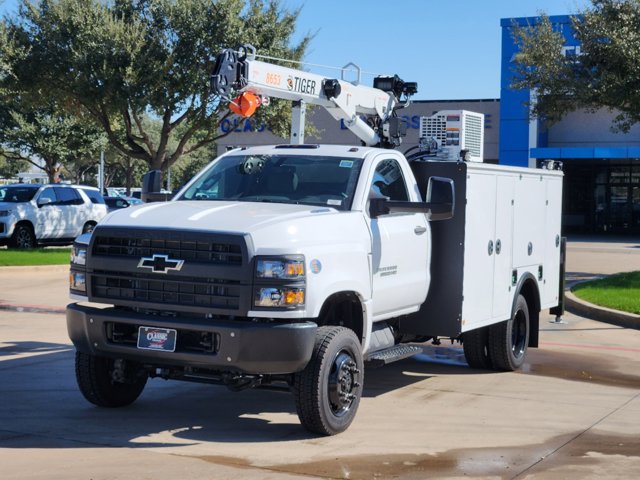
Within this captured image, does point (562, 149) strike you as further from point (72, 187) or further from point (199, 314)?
point (199, 314)

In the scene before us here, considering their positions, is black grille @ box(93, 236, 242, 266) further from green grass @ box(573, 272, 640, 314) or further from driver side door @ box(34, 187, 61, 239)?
driver side door @ box(34, 187, 61, 239)

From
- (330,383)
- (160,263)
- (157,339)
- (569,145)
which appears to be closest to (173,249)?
(160,263)

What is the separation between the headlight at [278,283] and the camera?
6625 millimetres

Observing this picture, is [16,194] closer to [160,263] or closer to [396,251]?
[396,251]

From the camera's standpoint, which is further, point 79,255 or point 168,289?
point 79,255

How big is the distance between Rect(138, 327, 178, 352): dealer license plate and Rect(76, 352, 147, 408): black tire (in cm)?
84

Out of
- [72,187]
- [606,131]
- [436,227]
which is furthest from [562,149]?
[436,227]

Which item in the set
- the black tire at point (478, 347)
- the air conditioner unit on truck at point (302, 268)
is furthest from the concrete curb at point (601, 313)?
the black tire at point (478, 347)

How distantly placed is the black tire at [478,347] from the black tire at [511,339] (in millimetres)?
70

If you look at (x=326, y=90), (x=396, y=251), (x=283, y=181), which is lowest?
(x=396, y=251)

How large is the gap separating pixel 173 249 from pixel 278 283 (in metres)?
0.84

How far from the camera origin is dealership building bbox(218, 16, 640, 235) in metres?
42.7

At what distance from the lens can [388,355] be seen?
8125 millimetres

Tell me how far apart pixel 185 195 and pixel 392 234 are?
1831mm
